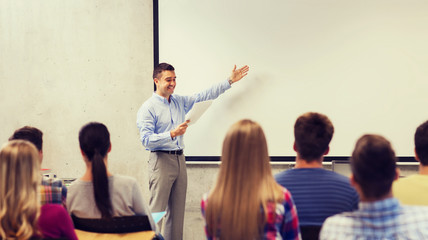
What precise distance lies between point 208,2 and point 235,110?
1041 mm

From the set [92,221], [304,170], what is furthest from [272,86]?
[92,221]

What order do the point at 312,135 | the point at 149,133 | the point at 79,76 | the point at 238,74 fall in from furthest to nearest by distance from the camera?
1. the point at 79,76
2. the point at 238,74
3. the point at 149,133
4. the point at 312,135

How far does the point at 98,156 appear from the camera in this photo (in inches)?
81.1

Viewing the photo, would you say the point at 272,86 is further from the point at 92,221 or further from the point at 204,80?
the point at 92,221

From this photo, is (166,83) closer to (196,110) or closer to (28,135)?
(196,110)

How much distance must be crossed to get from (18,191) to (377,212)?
1.30 m

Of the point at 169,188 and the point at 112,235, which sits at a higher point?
the point at 112,235

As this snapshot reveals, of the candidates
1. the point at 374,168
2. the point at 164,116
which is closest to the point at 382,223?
the point at 374,168

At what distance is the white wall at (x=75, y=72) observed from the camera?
422cm

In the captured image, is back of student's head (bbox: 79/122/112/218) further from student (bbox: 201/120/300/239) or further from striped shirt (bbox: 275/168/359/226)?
striped shirt (bbox: 275/168/359/226)

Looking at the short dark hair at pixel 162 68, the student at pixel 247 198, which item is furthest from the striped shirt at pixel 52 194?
the short dark hair at pixel 162 68

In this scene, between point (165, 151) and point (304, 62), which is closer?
point (165, 151)

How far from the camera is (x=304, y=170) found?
1.88m

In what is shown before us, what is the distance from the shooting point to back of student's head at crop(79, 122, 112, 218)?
200 centimetres
